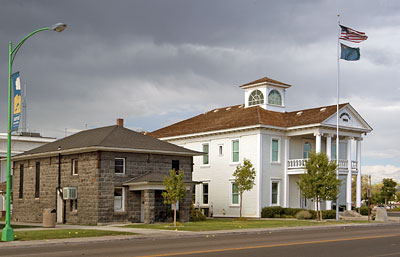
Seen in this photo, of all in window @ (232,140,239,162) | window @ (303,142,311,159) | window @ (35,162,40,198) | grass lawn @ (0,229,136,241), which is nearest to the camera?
grass lawn @ (0,229,136,241)

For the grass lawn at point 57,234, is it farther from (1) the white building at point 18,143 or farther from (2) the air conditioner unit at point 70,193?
(1) the white building at point 18,143

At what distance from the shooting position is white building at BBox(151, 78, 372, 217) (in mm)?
47438

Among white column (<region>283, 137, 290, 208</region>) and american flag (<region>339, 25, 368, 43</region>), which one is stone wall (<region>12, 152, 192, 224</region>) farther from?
american flag (<region>339, 25, 368, 43</region>)

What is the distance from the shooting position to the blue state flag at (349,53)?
44719 millimetres

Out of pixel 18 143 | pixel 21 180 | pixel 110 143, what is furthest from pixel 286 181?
pixel 18 143

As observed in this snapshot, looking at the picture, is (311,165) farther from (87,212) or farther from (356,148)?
(87,212)

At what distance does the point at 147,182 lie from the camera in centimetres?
3528

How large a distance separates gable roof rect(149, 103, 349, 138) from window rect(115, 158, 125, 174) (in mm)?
13929

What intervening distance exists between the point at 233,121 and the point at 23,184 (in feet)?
Answer: 62.1

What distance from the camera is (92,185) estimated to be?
36.3 m

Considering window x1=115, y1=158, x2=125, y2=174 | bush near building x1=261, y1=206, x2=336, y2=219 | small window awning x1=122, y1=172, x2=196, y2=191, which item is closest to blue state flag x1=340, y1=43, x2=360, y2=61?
bush near building x1=261, y1=206, x2=336, y2=219

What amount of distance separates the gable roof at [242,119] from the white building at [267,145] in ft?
0.31

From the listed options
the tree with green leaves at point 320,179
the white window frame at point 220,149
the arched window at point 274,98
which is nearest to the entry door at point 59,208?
the white window frame at point 220,149

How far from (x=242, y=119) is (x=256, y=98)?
13.5 ft
